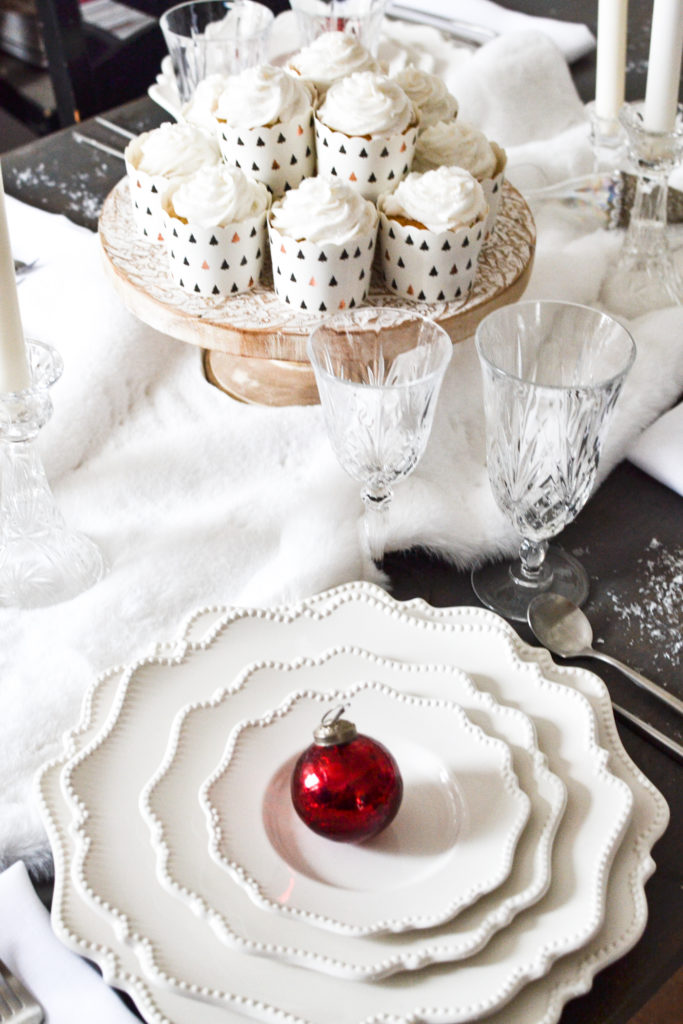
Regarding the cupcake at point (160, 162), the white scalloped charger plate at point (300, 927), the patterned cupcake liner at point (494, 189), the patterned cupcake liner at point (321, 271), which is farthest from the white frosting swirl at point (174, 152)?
the white scalloped charger plate at point (300, 927)

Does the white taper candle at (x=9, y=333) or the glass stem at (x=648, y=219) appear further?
the glass stem at (x=648, y=219)

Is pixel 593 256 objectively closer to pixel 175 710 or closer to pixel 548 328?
pixel 548 328

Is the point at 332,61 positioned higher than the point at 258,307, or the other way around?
the point at 332,61

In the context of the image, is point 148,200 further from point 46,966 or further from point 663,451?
point 46,966

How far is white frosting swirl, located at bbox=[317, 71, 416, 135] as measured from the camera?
33.0 inches

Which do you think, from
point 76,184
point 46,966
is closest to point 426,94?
point 76,184

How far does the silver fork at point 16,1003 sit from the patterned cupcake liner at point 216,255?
1.72ft

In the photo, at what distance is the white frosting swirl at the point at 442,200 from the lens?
2.66ft

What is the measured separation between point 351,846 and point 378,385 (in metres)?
0.29

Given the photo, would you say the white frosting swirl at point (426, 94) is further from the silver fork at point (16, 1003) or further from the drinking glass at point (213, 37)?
the silver fork at point (16, 1003)

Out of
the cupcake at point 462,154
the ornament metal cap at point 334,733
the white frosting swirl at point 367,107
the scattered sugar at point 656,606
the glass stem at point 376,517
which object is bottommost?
the scattered sugar at point 656,606

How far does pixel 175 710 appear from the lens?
0.63 metres

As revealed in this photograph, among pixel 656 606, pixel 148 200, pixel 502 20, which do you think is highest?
pixel 148 200

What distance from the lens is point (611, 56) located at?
110 cm
